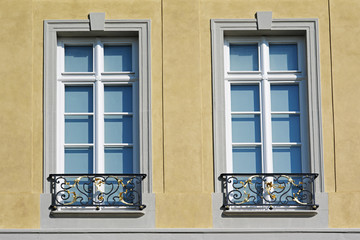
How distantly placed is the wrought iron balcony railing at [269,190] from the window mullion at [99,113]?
5.74ft

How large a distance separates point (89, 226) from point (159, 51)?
266 cm

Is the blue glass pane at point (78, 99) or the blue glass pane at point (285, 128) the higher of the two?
the blue glass pane at point (78, 99)

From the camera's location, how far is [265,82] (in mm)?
14578

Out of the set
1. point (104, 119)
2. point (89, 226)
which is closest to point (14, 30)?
point (104, 119)

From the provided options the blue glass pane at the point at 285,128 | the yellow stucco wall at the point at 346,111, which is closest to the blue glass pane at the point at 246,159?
the blue glass pane at the point at 285,128

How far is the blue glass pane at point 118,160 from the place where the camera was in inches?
563

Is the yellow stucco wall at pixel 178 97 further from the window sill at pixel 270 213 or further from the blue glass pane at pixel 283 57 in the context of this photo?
the blue glass pane at pixel 283 57

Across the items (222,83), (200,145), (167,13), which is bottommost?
(200,145)

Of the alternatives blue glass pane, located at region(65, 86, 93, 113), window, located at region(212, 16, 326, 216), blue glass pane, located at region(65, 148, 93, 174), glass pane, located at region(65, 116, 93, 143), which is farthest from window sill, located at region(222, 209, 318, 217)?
blue glass pane, located at region(65, 86, 93, 113)

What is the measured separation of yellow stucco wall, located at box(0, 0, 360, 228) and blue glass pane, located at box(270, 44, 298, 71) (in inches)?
17.9

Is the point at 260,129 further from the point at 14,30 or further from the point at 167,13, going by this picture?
the point at 14,30

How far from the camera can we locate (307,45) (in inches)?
570

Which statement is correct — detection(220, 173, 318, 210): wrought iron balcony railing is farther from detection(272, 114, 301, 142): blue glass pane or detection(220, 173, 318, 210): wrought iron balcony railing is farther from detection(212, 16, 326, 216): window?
detection(272, 114, 301, 142): blue glass pane

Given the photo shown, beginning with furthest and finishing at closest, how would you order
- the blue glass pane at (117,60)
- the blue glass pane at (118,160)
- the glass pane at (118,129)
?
1. the blue glass pane at (117,60)
2. the glass pane at (118,129)
3. the blue glass pane at (118,160)
